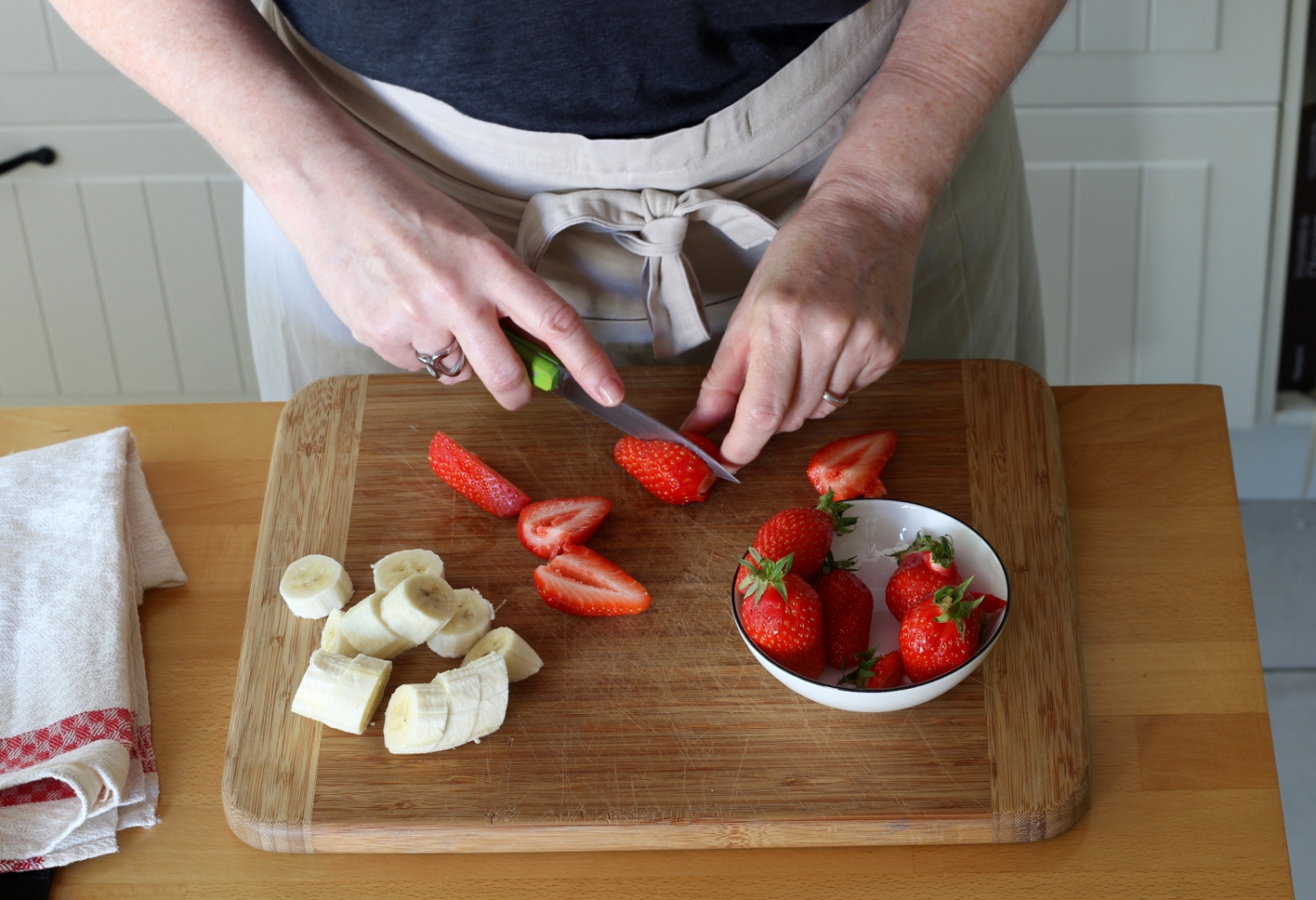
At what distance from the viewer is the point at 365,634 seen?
968 mm

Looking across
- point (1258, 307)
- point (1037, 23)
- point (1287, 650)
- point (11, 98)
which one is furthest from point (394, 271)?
point (1287, 650)

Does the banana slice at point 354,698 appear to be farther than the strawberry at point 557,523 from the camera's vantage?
No

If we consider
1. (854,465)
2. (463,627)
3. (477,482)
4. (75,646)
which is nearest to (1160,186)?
(854,465)

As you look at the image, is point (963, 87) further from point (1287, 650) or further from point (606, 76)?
point (1287, 650)

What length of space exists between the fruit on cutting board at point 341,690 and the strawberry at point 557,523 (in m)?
0.17

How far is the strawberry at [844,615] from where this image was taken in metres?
0.94

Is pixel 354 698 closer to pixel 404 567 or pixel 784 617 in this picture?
pixel 404 567

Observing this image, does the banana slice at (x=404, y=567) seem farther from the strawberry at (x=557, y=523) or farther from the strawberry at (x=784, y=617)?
the strawberry at (x=784, y=617)

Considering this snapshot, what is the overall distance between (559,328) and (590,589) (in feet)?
0.69

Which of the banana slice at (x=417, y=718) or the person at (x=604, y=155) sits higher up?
the person at (x=604, y=155)

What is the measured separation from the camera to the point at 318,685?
0.94m

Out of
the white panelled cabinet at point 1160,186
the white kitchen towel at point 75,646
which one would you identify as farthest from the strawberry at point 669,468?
the white panelled cabinet at point 1160,186

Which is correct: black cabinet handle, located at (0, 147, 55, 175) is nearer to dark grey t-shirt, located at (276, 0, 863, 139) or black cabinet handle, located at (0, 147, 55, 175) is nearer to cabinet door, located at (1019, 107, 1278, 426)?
dark grey t-shirt, located at (276, 0, 863, 139)

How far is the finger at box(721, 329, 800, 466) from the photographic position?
3.34ft
